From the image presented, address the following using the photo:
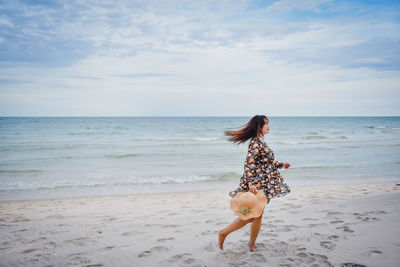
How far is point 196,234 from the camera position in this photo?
4.34 metres

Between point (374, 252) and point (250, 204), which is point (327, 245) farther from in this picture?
point (250, 204)

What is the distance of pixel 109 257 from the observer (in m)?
3.60

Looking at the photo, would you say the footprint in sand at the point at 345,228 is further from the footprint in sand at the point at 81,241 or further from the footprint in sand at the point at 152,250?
the footprint in sand at the point at 81,241

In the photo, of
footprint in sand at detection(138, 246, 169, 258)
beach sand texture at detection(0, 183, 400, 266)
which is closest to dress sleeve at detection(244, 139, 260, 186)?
beach sand texture at detection(0, 183, 400, 266)

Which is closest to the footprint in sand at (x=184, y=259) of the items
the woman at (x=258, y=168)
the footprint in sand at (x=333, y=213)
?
the woman at (x=258, y=168)

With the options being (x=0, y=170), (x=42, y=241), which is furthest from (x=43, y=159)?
(x=42, y=241)

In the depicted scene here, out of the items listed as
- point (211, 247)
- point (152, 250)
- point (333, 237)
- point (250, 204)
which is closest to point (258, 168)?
point (250, 204)

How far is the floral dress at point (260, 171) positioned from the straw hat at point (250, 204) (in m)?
0.14

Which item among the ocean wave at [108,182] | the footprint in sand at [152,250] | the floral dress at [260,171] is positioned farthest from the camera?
the ocean wave at [108,182]

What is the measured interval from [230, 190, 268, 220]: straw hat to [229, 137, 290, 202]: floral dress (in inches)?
5.5

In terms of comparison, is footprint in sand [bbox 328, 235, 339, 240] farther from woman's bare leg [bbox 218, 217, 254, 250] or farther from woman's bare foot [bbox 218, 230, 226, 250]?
woman's bare foot [bbox 218, 230, 226, 250]

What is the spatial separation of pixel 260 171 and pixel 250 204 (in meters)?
0.41

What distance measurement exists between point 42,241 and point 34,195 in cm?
462

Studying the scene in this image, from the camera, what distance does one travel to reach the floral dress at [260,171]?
335 cm
